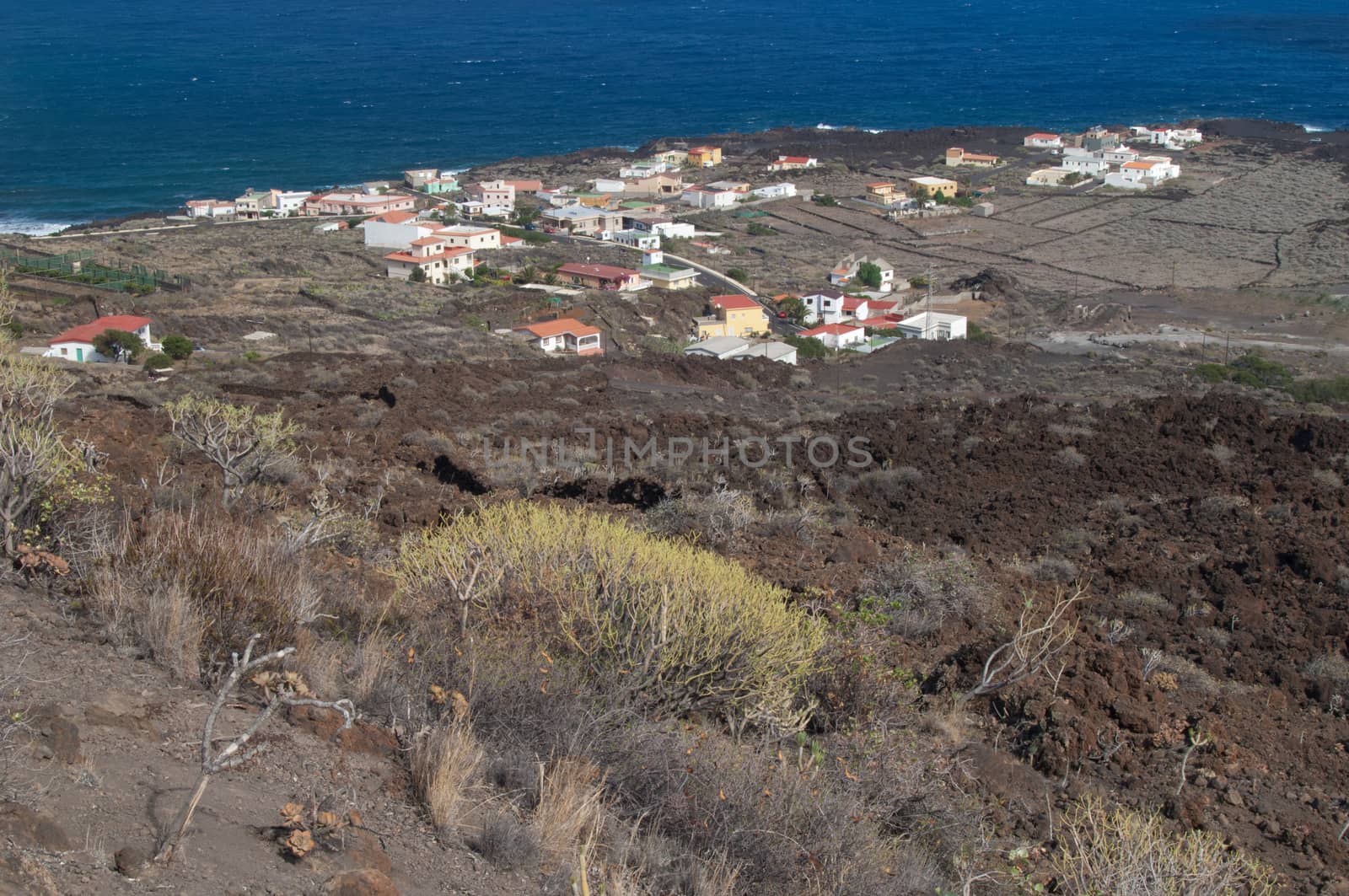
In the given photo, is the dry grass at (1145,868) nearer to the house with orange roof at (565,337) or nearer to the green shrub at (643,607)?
the green shrub at (643,607)

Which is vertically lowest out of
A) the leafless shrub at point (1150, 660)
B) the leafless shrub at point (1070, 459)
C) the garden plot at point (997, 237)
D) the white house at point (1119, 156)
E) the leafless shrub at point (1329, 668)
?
the garden plot at point (997, 237)

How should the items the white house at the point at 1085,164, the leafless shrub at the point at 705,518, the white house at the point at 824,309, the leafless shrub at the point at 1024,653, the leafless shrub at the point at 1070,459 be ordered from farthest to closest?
the white house at the point at 1085,164, the white house at the point at 824,309, the leafless shrub at the point at 1070,459, the leafless shrub at the point at 705,518, the leafless shrub at the point at 1024,653

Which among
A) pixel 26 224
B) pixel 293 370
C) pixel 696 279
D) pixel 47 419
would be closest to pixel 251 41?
pixel 26 224

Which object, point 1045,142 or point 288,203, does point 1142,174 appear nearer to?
point 1045,142

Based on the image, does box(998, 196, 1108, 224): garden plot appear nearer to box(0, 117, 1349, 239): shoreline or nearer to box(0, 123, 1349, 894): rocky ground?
box(0, 117, 1349, 239): shoreline

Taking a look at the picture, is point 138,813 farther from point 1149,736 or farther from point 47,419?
point 47,419

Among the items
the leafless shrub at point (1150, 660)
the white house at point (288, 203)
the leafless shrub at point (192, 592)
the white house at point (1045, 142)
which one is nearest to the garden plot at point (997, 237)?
the white house at point (1045, 142)
